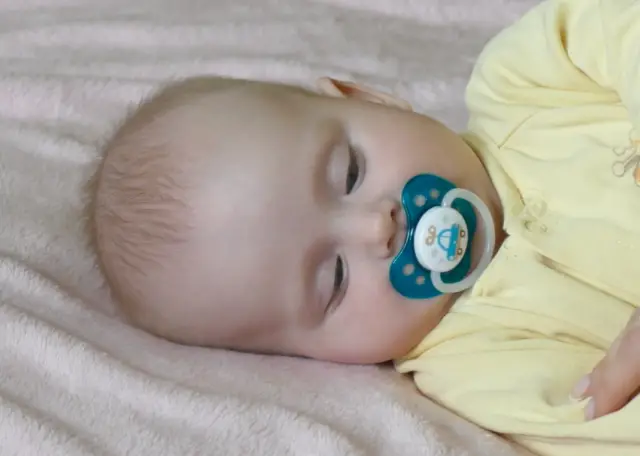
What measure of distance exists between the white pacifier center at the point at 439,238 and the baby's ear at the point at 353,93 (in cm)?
22

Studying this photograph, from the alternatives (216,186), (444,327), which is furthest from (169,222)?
(444,327)

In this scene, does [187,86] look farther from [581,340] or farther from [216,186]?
[581,340]

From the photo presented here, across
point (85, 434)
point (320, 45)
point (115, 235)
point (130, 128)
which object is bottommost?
point (85, 434)

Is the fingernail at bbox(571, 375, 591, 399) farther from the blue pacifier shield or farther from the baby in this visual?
the blue pacifier shield

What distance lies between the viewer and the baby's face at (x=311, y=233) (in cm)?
99

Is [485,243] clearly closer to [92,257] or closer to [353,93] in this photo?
[353,93]

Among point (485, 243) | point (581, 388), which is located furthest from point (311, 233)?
point (581, 388)

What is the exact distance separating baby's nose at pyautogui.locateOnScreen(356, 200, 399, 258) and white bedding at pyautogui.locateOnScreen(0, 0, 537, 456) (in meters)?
0.14

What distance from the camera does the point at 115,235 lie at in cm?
106

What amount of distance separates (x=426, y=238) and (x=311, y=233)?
125mm

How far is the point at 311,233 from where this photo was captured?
987 mm

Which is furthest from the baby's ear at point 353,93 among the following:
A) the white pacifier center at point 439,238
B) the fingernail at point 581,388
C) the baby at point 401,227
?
the fingernail at point 581,388

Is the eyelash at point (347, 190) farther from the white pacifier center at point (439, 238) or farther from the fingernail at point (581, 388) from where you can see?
the fingernail at point (581, 388)

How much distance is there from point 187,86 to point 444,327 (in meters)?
0.45
